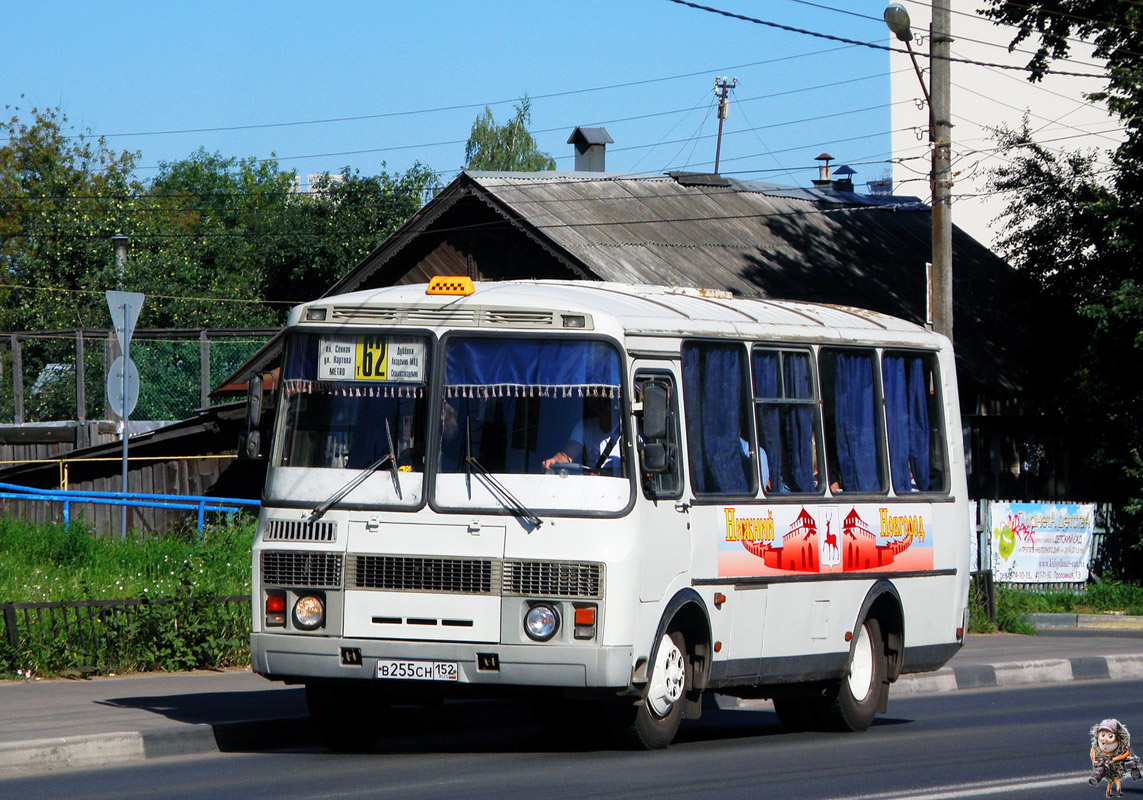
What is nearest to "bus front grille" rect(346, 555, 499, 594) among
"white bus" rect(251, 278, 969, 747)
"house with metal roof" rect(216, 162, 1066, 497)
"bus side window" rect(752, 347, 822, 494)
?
"white bus" rect(251, 278, 969, 747)

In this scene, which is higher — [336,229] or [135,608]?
[336,229]

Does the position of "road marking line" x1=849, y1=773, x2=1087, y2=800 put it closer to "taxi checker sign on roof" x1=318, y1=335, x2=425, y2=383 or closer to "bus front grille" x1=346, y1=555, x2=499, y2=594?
"bus front grille" x1=346, y1=555, x2=499, y2=594

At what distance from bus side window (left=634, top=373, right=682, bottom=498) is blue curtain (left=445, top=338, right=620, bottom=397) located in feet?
0.87

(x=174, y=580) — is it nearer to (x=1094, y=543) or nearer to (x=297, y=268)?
(x=1094, y=543)

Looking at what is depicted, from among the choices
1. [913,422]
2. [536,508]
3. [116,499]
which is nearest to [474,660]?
[536,508]

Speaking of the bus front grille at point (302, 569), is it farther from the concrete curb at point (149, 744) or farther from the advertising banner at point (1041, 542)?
the advertising banner at point (1041, 542)

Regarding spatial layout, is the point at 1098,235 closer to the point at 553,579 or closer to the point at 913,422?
the point at 913,422

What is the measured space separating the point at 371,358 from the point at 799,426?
3162 millimetres

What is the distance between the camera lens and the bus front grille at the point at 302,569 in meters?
9.78

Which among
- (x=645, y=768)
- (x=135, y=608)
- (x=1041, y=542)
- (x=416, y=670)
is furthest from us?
(x=1041, y=542)

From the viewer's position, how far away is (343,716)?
10523mm

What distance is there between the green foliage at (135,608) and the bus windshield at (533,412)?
4.36 m

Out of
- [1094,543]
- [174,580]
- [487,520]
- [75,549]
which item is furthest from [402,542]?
[1094,543]

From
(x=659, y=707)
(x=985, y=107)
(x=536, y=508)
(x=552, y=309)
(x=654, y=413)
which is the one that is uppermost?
(x=985, y=107)
